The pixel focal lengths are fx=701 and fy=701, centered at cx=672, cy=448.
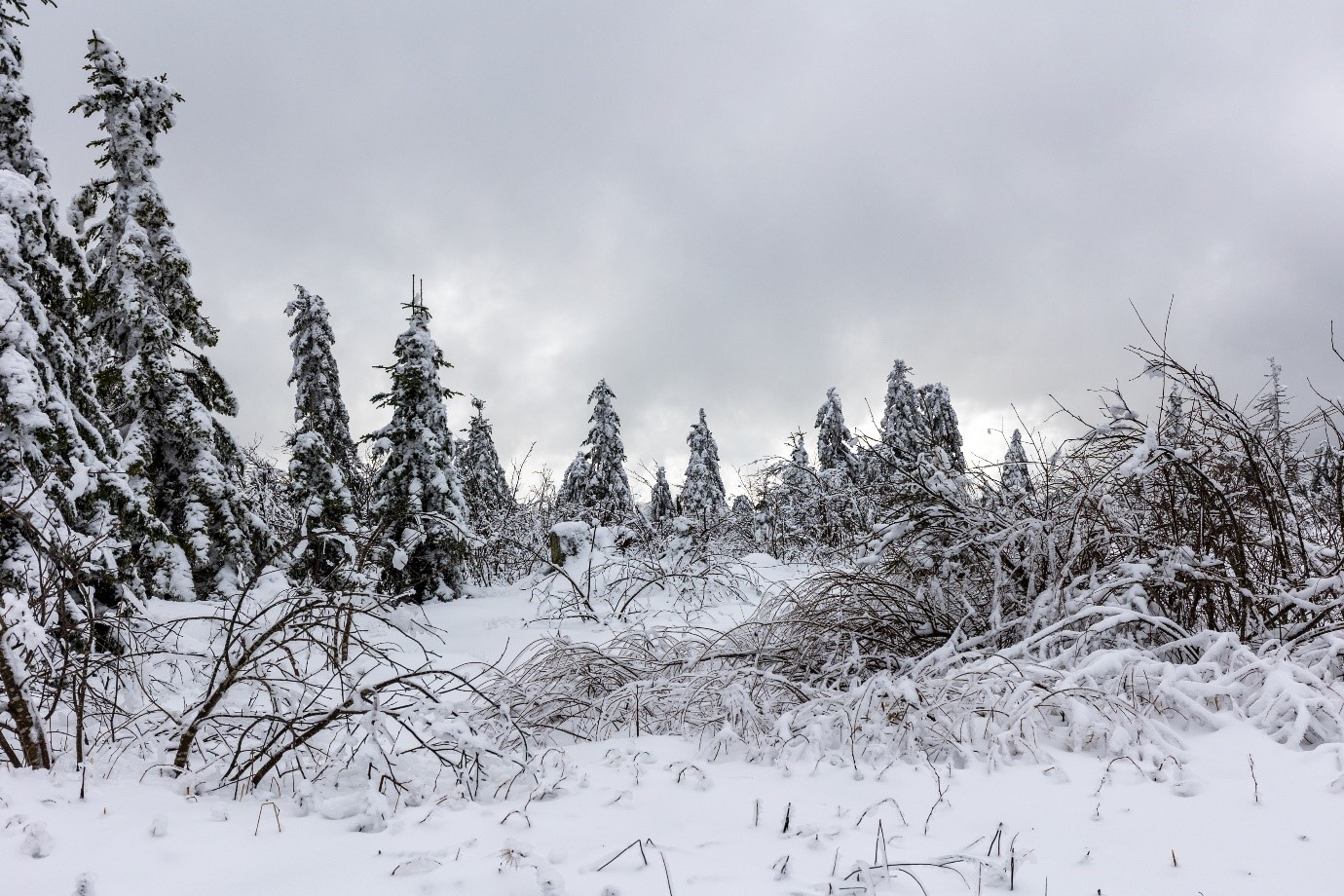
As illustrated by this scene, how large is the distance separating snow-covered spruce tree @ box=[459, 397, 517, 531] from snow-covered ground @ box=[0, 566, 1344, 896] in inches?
822

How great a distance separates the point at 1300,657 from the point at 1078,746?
4.94ft

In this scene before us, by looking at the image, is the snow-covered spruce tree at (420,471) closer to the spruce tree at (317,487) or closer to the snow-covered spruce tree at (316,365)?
the spruce tree at (317,487)

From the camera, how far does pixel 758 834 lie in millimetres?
2463

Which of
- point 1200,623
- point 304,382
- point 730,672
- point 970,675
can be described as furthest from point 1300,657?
point 304,382

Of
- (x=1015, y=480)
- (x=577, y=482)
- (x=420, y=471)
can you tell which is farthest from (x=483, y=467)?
(x=1015, y=480)

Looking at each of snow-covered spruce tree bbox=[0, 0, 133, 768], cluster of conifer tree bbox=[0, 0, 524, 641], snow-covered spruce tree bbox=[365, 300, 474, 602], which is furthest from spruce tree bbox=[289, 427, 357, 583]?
snow-covered spruce tree bbox=[0, 0, 133, 768]

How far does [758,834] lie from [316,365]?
24713 millimetres

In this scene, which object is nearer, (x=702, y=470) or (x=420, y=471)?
(x=420, y=471)

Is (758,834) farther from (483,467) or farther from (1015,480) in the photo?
(483,467)

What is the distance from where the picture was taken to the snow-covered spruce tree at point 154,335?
31.3ft

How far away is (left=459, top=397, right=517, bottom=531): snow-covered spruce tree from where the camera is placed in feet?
79.5

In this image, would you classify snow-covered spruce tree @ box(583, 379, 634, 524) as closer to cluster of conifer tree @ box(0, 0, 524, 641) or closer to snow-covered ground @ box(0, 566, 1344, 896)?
cluster of conifer tree @ box(0, 0, 524, 641)

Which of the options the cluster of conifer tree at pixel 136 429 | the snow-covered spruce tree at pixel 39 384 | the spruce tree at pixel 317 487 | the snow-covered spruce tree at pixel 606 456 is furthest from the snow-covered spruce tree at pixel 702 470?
the snow-covered spruce tree at pixel 39 384

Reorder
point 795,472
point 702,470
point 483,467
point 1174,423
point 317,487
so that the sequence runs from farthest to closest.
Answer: point 702,470 → point 483,467 → point 795,472 → point 317,487 → point 1174,423
